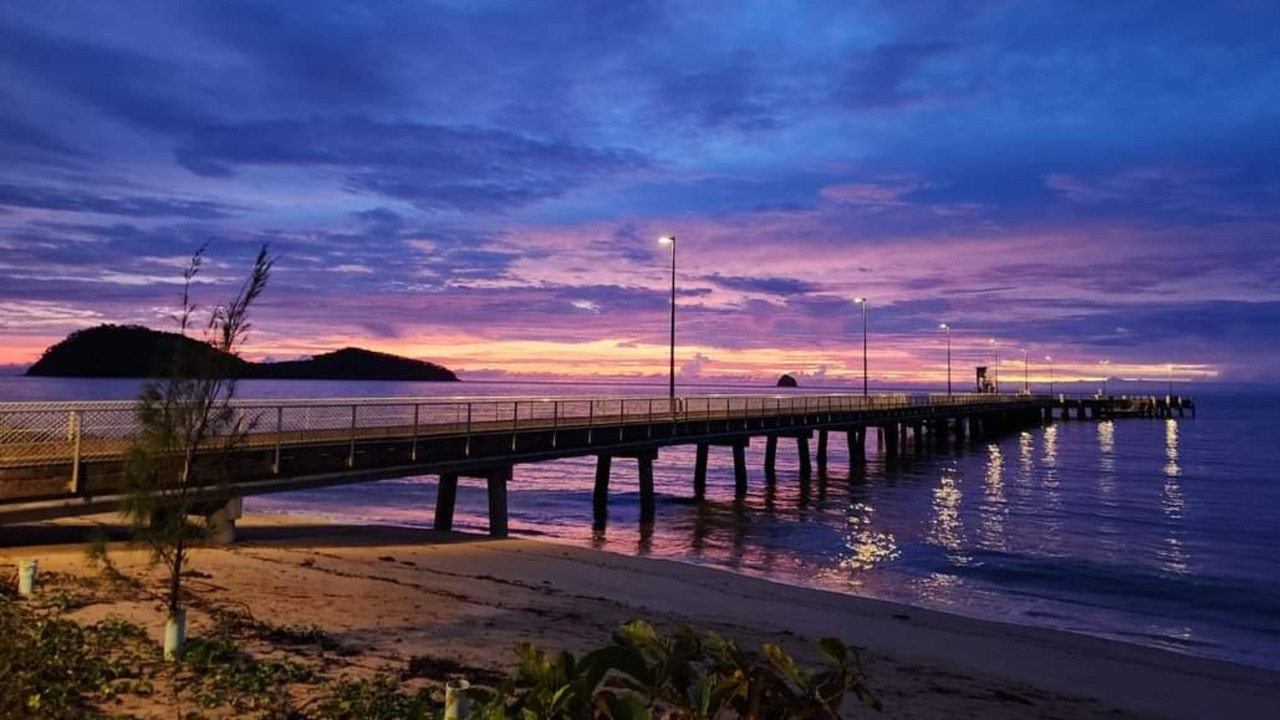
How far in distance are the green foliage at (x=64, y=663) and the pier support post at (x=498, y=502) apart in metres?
Result: 15.3

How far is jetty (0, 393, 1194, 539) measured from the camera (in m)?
14.2

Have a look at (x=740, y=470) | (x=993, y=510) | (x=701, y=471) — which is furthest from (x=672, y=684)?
(x=740, y=470)

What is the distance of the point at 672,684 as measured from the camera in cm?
287

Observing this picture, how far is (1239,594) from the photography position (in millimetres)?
21828

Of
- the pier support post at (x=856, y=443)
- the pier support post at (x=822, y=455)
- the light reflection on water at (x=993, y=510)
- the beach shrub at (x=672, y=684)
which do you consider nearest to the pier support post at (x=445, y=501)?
the light reflection on water at (x=993, y=510)

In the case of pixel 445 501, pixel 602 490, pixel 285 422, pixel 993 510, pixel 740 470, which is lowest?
pixel 993 510

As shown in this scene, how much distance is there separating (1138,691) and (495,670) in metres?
9.50

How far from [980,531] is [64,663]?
28.9 m

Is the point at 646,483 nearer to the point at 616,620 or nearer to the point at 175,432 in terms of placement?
the point at 616,620

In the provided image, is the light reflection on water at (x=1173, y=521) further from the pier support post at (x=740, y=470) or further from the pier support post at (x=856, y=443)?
the pier support post at (x=740, y=470)

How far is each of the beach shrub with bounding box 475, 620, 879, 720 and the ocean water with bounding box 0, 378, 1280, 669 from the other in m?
17.3

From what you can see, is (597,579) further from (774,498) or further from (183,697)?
(774,498)

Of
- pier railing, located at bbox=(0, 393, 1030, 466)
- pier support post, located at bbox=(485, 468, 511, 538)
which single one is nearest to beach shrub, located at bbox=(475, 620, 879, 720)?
pier railing, located at bbox=(0, 393, 1030, 466)

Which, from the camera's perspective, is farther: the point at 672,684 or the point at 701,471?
the point at 701,471
